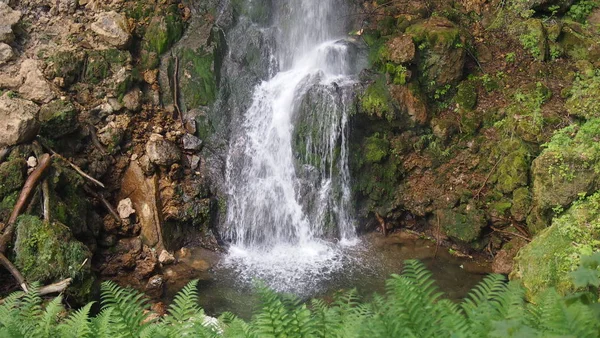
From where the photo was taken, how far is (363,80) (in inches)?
348

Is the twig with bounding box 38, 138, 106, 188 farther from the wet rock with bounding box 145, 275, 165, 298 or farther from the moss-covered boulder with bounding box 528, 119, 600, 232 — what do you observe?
the moss-covered boulder with bounding box 528, 119, 600, 232

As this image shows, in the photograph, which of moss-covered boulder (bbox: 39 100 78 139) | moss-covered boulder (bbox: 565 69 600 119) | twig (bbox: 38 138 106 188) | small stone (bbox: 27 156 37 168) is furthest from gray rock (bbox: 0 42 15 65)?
moss-covered boulder (bbox: 565 69 600 119)

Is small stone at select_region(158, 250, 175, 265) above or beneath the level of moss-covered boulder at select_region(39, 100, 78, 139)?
beneath

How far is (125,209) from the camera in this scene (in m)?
8.00

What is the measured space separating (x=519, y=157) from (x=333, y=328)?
21.9 ft

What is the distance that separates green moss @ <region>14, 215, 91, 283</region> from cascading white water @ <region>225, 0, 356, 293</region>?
2.83 metres

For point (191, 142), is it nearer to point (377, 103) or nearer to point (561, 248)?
point (377, 103)

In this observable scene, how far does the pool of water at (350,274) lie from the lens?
6941 millimetres

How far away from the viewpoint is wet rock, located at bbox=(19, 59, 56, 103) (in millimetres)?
7605

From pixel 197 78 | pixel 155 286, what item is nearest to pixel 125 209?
pixel 155 286

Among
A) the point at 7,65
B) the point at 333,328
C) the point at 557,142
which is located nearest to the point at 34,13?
the point at 7,65

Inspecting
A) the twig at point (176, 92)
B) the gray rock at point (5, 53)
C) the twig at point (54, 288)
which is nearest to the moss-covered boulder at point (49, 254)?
the twig at point (54, 288)

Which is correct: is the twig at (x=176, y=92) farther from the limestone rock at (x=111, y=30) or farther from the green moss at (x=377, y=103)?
the green moss at (x=377, y=103)

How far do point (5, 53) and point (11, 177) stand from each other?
2617 millimetres
